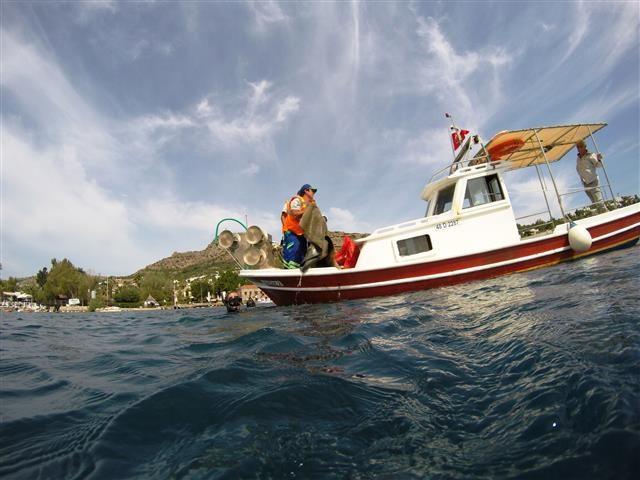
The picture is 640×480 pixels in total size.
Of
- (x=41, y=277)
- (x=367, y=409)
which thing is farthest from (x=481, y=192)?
(x=41, y=277)

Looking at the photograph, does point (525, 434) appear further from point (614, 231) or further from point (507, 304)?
point (614, 231)

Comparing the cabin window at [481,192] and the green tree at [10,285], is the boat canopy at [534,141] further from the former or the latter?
the green tree at [10,285]

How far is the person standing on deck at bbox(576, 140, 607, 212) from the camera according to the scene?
35.2ft

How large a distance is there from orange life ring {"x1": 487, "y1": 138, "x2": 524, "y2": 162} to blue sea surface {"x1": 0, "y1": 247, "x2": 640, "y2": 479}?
7.53 metres

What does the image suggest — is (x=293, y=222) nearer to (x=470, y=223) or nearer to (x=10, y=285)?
(x=470, y=223)

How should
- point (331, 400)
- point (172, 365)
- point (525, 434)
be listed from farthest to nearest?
point (172, 365) → point (331, 400) → point (525, 434)

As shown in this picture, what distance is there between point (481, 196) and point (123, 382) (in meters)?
10.1

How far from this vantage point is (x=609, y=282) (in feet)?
15.8

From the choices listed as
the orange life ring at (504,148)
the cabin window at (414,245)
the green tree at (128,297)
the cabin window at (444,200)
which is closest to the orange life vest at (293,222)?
the cabin window at (414,245)

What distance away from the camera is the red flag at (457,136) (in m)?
12.0

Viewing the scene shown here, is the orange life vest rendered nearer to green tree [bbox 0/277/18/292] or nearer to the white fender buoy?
the white fender buoy

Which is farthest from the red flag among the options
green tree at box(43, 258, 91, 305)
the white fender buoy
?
green tree at box(43, 258, 91, 305)

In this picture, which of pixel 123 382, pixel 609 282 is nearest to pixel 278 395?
pixel 123 382

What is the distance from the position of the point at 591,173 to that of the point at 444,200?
4.44 m
